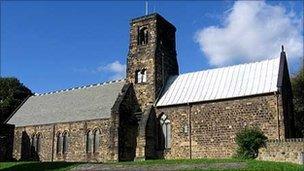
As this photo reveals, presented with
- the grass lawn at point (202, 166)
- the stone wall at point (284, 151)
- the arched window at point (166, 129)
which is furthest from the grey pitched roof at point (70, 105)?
Result: the stone wall at point (284, 151)

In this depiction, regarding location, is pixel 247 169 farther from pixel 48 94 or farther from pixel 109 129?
pixel 48 94

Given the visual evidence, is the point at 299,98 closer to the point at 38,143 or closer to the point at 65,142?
the point at 65,142

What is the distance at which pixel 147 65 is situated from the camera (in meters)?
43.6

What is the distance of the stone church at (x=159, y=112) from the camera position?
36.2 m

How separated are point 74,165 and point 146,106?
448 inches

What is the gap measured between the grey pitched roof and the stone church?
0.51 ft

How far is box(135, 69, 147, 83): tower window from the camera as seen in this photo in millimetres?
43688

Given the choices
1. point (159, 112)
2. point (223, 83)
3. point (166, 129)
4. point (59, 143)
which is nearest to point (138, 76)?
point (159, 112)

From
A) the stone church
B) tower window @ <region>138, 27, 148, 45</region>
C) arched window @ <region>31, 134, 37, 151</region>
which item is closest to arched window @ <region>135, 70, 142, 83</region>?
the stone church

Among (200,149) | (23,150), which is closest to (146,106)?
(200,149)

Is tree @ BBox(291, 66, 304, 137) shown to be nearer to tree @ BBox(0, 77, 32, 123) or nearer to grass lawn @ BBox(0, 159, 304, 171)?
grass lawn @ BBox(0, 159, 304, 171)

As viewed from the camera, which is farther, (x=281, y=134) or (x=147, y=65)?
(x=147, y=65)

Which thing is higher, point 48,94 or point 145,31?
point 145,31

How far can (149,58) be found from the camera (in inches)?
1719
